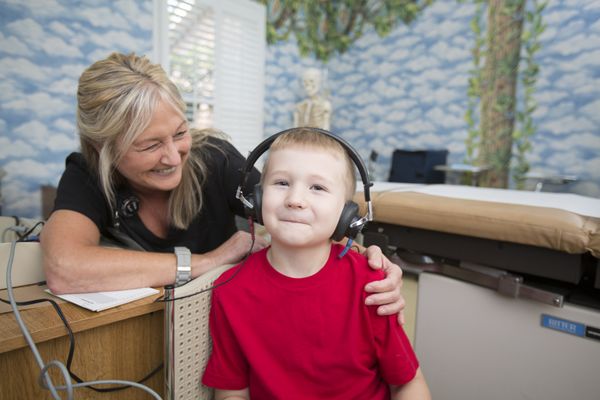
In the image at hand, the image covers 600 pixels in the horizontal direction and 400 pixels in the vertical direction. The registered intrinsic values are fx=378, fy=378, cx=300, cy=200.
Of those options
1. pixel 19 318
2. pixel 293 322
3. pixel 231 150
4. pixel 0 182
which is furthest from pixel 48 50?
pixel 293 322

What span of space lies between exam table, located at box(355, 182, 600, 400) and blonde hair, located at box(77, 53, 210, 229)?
79cm

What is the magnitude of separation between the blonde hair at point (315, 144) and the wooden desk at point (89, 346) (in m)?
0.45

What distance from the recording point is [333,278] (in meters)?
0.84

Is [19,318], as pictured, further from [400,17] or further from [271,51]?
[400,17]

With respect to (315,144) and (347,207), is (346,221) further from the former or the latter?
(315,144)

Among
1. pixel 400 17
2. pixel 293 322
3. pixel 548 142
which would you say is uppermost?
pixel 400 17

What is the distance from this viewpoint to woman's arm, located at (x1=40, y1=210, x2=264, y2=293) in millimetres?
862

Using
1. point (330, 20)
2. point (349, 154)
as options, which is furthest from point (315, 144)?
point (330, 20)

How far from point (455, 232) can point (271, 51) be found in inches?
154

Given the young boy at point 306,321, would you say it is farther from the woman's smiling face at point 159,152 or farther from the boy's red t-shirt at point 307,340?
the woman's smiling face at point 159,152

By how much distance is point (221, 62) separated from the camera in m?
4.01

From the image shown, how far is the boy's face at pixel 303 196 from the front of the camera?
756 mm

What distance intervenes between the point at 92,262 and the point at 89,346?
0.19 metres

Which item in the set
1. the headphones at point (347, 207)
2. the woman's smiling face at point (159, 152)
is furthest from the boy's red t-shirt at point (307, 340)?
the woman's smiling face at point (159, 152)
